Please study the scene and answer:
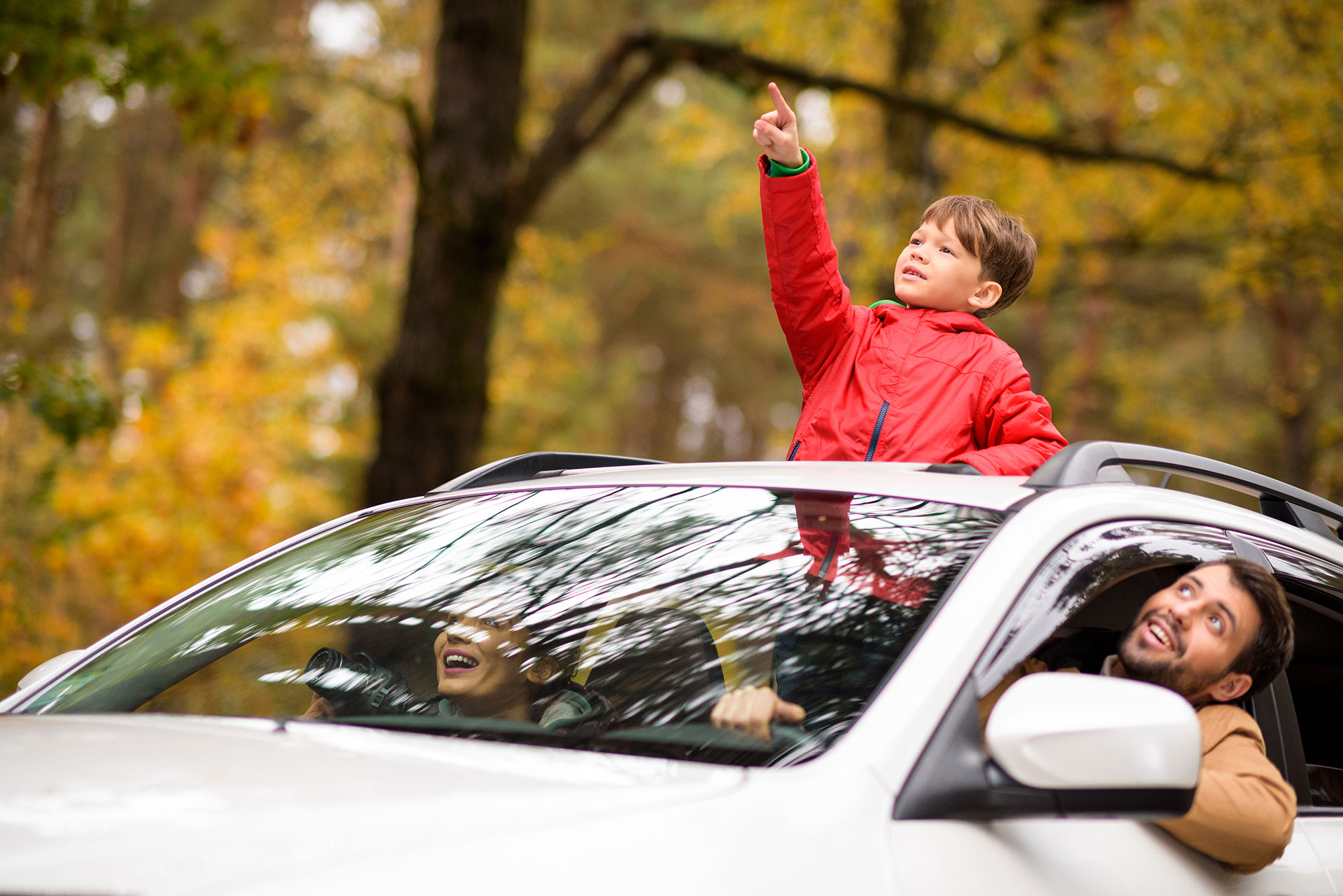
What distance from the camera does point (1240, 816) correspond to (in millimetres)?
1876

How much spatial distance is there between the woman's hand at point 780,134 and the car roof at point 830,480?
2.90 ft

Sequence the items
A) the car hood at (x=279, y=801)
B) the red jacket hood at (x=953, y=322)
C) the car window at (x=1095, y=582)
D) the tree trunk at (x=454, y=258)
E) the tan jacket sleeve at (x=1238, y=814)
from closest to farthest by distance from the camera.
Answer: the car hood at (x=279, y=801)
the car window at (x=1095, y=582)
the tan jacket sleeve at (x=1238, y=814)
the red jacket hood at (x=953, y=322)
the tree trunk at (x=454, y=258)

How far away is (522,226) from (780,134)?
4.78 meters

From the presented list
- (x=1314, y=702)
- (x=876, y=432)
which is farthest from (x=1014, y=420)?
(x=1314, y=702)

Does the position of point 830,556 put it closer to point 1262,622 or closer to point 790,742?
point 790,742

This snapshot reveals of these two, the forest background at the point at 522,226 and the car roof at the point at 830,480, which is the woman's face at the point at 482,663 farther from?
the forest background at the point at 522,226

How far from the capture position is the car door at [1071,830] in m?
1.51

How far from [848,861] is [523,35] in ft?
22.3

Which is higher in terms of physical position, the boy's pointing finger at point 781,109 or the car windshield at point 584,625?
the boy's pointing finger at point 781,109

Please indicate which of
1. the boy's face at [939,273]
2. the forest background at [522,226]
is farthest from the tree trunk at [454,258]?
the boy's face at [939,273]

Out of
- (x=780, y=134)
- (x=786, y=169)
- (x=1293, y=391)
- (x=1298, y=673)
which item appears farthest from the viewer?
(x=1293, y=391)

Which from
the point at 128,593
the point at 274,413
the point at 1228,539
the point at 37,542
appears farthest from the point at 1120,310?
the point at 1228,539

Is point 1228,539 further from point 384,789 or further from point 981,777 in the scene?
point 384,789

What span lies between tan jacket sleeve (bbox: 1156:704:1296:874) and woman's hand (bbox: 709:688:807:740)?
61cm
